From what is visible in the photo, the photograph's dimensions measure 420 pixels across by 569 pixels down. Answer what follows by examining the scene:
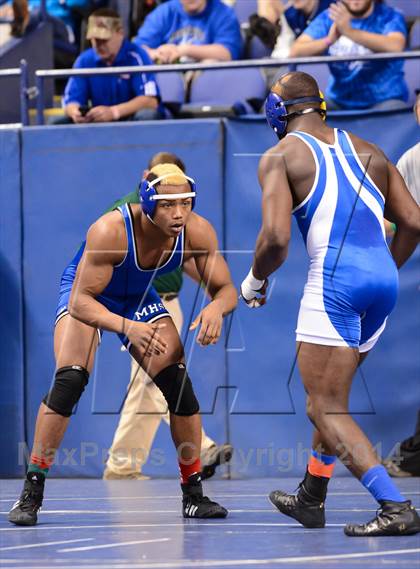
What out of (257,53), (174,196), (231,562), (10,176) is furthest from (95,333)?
(257,53)

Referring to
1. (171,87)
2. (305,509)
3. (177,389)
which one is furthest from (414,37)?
(305,509)

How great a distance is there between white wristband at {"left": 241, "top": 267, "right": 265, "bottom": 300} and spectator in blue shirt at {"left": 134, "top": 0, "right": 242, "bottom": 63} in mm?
4671

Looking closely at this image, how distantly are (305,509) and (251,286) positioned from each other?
3.53 feet

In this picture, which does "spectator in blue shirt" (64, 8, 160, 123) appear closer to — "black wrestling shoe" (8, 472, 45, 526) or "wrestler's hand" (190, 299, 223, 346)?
"wrestler's hand" (190, 299, 223, 346)

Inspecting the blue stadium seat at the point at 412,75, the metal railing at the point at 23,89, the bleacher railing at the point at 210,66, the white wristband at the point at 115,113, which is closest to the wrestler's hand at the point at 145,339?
the bleacher railing at the point at 210,66

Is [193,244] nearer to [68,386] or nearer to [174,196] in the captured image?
[174,196]

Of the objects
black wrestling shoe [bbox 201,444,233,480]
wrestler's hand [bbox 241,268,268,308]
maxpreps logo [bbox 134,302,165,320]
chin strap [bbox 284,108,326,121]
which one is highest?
chin strap [bbox 284,108,326,121]

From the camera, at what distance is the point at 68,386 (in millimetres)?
5953

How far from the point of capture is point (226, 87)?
9953mm

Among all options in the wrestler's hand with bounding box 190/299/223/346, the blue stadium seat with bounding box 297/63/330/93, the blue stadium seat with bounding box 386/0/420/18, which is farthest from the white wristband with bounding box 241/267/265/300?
the blue stadium seat with bounding box 386/0/420/18

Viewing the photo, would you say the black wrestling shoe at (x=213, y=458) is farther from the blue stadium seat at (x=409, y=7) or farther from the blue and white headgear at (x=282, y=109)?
the blue stadium seat at (x=409, y=7)

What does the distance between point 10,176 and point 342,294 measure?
4.33m

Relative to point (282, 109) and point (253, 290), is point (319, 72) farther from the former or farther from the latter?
point (253, 290)

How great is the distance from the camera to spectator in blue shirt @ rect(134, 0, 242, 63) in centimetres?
992
